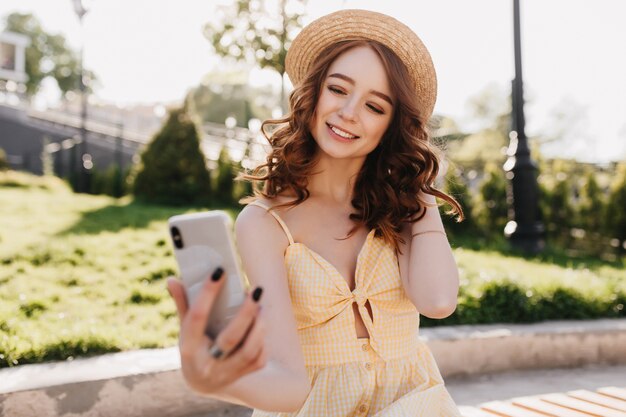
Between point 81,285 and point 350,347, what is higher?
point 350,347

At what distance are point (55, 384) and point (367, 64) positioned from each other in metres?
2.01

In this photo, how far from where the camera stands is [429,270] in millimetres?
1976

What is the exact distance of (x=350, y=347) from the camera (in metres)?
1.93

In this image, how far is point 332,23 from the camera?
2178mm

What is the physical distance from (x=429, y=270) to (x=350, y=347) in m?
0.37

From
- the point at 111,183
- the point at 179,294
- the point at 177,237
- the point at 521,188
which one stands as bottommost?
→ the point at 111,183

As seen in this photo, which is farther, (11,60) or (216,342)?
(11,60)

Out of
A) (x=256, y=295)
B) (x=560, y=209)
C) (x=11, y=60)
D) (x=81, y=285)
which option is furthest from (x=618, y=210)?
(x=11, y=60)

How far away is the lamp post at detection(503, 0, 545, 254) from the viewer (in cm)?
784

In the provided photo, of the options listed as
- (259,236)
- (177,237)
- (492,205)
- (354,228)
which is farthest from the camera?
(492,205)

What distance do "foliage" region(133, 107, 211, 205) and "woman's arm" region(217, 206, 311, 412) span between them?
9.44m

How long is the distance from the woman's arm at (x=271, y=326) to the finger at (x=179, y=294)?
164mm

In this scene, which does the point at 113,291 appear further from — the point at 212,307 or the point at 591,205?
the point at 591,205

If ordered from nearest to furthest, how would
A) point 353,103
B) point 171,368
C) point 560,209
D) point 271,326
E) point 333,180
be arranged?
point 271,326 → point 353,103 → point 333,180 → point 171,368 → point 560,209
